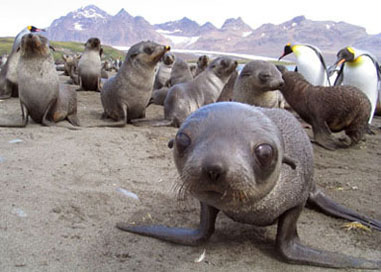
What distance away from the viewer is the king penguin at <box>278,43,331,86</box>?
8.50 metres

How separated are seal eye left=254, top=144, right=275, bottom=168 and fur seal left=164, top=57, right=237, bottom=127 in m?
4.61

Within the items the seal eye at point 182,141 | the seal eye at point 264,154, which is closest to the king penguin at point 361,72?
the seal eye at point 264,154

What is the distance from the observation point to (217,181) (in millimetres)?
1655

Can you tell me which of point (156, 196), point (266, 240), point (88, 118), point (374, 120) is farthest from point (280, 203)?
point (374, 120)

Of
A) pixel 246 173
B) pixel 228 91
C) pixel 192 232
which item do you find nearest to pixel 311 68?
pixel 228 91

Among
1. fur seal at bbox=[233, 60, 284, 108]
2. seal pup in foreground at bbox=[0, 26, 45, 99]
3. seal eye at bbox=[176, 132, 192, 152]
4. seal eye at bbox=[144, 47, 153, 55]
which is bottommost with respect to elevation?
seal pup in foreground at bbox=[0, 26, 45, 99]

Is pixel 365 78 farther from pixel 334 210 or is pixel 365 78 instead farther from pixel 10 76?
pixel 10 76

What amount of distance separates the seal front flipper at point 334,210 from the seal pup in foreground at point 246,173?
0.51m

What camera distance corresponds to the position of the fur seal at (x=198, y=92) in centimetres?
643

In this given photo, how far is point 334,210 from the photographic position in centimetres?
282

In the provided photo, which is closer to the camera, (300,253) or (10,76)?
(300,253)

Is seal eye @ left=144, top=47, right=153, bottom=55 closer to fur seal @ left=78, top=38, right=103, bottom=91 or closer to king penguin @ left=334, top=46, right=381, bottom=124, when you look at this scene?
fur seal @ left=78, top=38, right=103, bottom=91

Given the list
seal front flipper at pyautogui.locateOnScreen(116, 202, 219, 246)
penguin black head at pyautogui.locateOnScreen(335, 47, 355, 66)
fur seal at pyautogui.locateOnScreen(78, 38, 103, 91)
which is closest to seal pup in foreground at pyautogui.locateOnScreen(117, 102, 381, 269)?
seal front flipper at pyautogui.locateOnScreen(116, 202, 219, 246)

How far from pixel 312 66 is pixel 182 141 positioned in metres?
7.33
